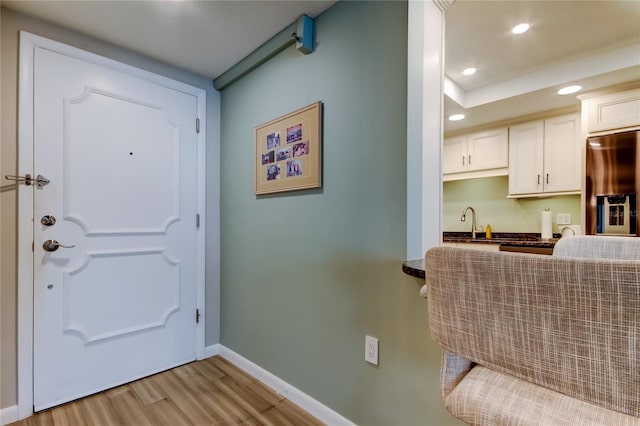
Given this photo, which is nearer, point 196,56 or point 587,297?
point 587,297

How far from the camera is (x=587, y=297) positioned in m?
0.51

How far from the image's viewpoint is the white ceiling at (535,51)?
1.72 m

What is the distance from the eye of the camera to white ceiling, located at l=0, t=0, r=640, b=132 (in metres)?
1.64

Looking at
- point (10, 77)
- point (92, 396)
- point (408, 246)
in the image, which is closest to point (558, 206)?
point (408, 246)

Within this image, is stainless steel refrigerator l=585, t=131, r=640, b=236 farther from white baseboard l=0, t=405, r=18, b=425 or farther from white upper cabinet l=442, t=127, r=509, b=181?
white baseboard l=0, t=405, r=18, b=425

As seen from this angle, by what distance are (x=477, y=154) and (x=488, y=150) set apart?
117 millimetres

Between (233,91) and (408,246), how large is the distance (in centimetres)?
189

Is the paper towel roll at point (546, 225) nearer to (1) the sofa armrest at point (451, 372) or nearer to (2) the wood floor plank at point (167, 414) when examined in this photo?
(1) the sofa armrest at point (451, 372)

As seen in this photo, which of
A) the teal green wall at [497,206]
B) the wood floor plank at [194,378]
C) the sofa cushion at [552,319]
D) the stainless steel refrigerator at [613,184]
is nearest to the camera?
the sofa cushion at [552,319]

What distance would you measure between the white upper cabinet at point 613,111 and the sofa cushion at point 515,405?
275 centimetres

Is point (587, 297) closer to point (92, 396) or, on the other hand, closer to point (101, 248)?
point (101, 248)

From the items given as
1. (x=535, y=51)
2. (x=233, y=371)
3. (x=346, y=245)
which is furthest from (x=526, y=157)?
(x=233, y=371)

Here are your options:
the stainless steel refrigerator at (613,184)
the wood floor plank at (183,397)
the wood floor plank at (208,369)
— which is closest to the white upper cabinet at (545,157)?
the stainless steel refrigerator at (613,184)

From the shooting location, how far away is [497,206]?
135 inches
